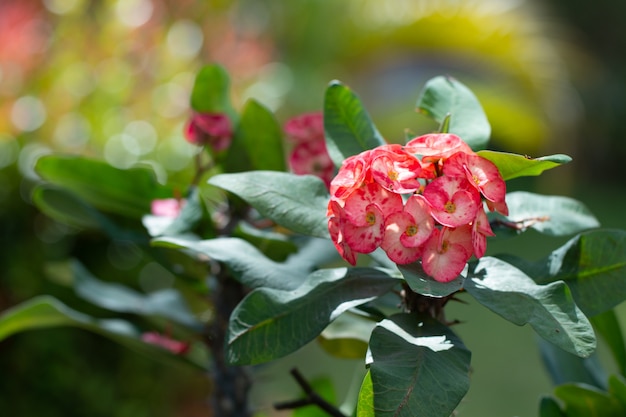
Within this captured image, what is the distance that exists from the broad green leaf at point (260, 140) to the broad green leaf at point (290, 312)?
315 mm

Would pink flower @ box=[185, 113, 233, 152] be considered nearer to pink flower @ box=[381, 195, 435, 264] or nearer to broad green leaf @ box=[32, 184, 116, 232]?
broad green leaf @ box=[32, 184, 116, 232]

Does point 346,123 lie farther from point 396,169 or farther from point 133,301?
point 133,301

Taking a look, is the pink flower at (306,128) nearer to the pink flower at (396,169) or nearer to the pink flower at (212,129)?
the pink flower at (212,129)

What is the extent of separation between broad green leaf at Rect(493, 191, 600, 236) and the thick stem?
35 cm

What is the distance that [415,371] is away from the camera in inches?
23.8

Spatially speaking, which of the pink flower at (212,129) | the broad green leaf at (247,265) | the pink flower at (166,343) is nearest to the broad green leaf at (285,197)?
the broad green leaf at (247,265)

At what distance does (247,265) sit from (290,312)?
95 millimetres

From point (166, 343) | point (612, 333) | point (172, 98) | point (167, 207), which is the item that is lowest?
point (172, 98)

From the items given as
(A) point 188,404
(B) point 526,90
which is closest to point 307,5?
(B) point 526,90

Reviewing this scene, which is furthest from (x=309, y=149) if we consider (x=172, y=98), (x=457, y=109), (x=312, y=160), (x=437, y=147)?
(x=172, y=98)

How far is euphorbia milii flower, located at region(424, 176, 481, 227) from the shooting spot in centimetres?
64

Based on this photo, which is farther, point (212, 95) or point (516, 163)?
point (212, 95)

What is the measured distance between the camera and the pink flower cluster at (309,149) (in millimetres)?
991

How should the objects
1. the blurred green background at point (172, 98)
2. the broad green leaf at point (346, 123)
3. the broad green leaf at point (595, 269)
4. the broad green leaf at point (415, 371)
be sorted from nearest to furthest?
the broad green leaf at point (415, 371), the broad green leaf at point (595, 269), the broad green leaf at point (346, 123), the blurred green background at point (172, 98)
